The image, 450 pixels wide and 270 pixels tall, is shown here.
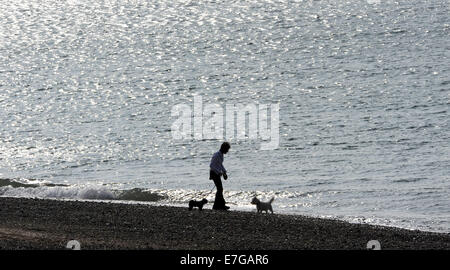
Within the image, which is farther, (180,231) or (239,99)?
(239,99)

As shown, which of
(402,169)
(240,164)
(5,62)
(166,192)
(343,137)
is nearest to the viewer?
(166,192)

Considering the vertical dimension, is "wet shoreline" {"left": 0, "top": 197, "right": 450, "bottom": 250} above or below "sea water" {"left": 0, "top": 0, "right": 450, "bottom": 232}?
below

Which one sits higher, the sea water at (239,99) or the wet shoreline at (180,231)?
the sea water at (239,99)

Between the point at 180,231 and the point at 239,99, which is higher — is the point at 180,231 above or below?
below

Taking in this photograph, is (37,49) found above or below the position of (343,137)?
above

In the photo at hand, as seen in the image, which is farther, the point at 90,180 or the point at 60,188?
the point at 90,180

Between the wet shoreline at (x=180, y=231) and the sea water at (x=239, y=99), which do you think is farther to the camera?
the sea water at (x=239, y=99)

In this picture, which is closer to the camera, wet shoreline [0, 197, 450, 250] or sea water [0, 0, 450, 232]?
wet shoreline [0, 197, 450, 250]

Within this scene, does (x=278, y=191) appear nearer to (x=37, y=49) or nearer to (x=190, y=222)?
(x=190, y=222)

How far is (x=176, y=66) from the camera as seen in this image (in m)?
71.1
